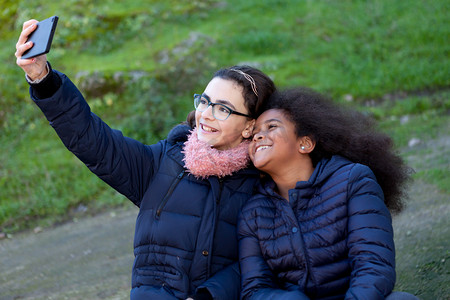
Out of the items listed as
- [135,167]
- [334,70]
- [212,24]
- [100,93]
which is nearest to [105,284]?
[135,167]

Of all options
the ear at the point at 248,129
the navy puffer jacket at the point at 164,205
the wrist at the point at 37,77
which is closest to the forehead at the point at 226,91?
the ear at the point at 248,129

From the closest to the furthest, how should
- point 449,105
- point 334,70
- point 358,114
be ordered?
point 358,114
point 449,105
point 334,70

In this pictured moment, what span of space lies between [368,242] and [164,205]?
38.4 inches

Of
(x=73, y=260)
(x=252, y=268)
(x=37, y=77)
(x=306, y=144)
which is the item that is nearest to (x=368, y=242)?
(x=252, y=268)

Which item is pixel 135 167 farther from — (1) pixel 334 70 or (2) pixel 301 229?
(1) pixel 334 70

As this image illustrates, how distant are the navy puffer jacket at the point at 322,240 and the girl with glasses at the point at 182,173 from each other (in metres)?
0.16

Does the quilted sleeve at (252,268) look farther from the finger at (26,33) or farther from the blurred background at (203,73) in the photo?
the blurred background at (203,73)

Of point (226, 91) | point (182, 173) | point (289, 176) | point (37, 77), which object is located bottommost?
point (182, 173)

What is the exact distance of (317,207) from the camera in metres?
2.40

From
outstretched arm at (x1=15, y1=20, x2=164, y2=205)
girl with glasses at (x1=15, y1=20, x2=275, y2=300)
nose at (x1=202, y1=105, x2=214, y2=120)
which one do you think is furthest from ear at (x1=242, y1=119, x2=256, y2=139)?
outstretched arm at (x1=15, y1=20, x2=164, y2=205)

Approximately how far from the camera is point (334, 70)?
27.5 ft

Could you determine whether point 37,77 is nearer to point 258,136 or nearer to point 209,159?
point 209,159

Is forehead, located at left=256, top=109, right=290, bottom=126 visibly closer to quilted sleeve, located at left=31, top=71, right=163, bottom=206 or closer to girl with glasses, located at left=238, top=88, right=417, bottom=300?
girl with glasses, located at left=238, top=88, right=417, bottom=300

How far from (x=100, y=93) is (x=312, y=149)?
221 inches
